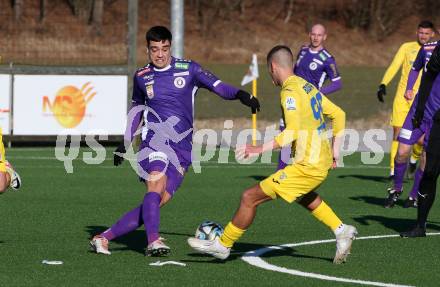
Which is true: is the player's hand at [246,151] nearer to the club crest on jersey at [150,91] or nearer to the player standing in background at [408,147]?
the club crest on jersey at [150,91]

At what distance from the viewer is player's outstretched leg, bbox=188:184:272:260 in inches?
371

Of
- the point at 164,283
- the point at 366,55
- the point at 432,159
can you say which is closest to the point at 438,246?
the point at 432,159

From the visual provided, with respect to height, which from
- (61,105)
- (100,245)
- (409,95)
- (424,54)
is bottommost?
(100,245)

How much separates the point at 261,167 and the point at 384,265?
990 cm

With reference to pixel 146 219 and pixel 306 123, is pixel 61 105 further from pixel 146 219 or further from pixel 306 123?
pixel 306 123

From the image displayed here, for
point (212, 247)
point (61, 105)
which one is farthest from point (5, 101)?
point (212, 247)

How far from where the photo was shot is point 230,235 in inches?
374

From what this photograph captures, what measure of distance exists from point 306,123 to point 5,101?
1380 centimetres

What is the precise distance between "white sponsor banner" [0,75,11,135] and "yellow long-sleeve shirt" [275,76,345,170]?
13.6 m

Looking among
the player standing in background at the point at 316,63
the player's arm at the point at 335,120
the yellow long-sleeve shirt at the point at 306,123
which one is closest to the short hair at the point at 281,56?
the yellow long-sleeve shirt at the point at 306,123

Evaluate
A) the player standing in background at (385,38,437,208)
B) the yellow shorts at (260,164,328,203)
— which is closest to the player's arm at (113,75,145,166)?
the yellow shorts at (260,164,328,203)

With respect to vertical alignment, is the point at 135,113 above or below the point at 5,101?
above

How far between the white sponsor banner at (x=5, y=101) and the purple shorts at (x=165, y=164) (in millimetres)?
12473

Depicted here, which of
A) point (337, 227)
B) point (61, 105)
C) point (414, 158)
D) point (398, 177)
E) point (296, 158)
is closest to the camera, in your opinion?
point (296, 158)
